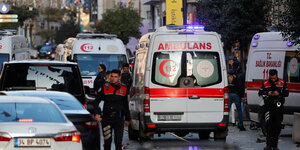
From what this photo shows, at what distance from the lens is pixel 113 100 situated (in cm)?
1305

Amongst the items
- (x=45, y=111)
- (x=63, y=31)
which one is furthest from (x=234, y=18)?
(x=63, y=31)

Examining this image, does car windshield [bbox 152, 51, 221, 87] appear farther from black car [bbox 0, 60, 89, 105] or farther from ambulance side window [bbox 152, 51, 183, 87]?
black car [bbox 0, 60, 89, 105]

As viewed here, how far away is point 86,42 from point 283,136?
1018 centimetres

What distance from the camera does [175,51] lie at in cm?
1634

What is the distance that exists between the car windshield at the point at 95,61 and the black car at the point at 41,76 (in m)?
11.7

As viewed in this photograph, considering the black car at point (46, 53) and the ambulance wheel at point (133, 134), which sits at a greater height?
the ambulance wheel at point (133, 134)

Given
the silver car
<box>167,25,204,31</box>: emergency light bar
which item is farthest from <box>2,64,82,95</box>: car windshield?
the silver car

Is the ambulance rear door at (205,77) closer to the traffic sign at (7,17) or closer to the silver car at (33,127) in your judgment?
the silver car at (33,127)

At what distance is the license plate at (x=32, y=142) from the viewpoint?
9.81m

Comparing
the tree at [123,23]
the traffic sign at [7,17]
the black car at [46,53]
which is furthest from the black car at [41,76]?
the black car at [46,53]

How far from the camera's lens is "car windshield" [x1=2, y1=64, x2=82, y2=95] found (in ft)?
49.4

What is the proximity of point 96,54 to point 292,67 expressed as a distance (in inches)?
410

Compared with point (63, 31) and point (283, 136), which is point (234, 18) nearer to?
point (283, 136)

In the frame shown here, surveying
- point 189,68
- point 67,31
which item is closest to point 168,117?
point 189,68
